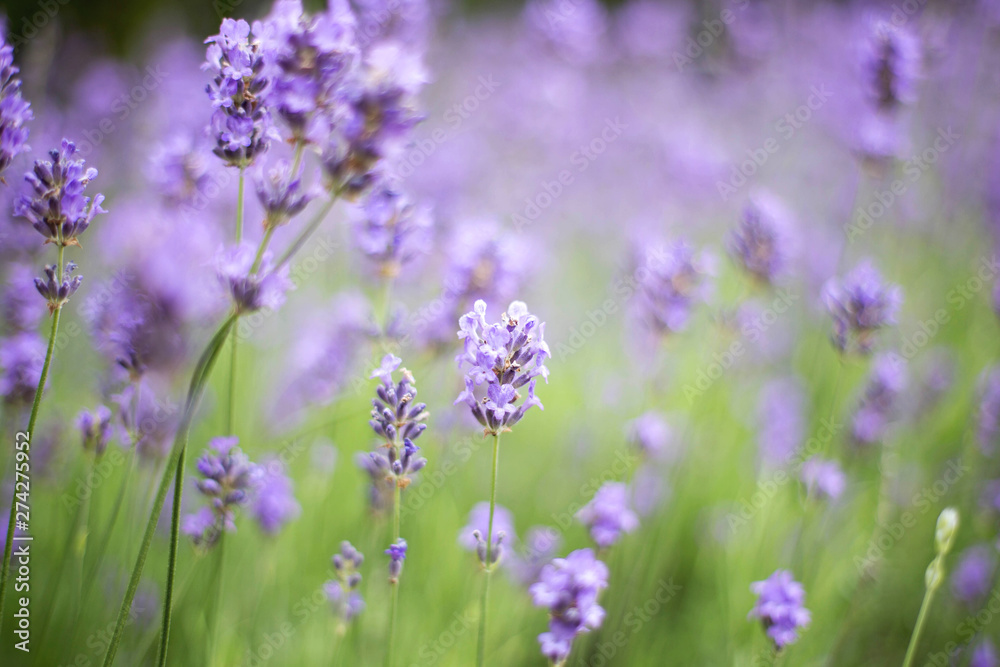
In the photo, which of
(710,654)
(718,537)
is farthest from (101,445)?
(718,537)

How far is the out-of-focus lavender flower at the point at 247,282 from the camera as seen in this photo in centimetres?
114

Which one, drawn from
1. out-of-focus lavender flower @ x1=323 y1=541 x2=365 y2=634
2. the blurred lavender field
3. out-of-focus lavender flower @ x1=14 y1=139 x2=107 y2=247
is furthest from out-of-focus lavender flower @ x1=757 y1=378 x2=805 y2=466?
out-of-focus lavender flower @ x1=14 y1=139 x2=107 y2=247

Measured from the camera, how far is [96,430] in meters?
1.49

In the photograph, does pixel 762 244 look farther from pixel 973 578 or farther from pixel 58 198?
pixel 58 198

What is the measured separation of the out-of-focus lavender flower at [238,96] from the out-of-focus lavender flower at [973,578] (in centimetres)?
289

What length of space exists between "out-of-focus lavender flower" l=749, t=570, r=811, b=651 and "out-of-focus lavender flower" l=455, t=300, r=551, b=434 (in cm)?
90

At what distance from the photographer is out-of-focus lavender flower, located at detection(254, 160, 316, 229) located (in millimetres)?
1226

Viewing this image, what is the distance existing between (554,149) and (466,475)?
4.11 m

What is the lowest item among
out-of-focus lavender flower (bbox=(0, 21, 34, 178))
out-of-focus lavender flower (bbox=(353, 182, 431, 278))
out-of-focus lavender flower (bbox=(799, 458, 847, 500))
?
out-of-focus lavender flower (bbox=(799, 458, 847, 500))

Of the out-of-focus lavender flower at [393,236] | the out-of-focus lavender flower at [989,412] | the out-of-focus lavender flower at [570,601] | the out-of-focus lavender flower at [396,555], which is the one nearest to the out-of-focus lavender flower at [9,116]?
the out-of-focus lavender flower at [393,236]

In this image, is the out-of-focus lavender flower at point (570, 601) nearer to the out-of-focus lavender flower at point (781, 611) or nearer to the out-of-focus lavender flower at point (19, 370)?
the out-of-focus lavender flower at point (781, 611)

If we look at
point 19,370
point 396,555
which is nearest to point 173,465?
point 396,555

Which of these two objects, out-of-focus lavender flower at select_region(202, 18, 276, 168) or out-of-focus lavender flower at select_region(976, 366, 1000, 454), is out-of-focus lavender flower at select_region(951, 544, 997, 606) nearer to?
out-of-focus lavender flower at select_region(976, 366, 1000, 454)

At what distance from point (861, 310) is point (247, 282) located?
1920 mm
